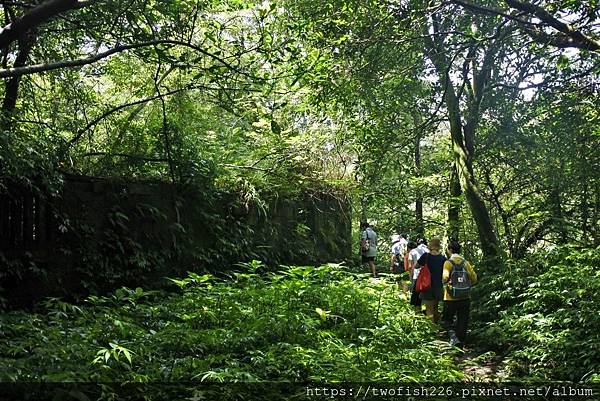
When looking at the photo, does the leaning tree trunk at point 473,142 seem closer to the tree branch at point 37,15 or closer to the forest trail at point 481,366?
the forest trail at point 481,366

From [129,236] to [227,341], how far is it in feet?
14.4

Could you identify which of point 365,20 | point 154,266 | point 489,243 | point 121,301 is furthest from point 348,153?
point 121,301

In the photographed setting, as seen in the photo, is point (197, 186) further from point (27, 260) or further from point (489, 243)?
point (489, 243)

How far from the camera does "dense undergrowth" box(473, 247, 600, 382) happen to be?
252 inches

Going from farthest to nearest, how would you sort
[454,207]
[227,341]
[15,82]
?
1. [454,207]
2. [15,82]
3. [227,341]

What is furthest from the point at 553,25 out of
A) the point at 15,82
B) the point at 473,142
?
the point at 15,82

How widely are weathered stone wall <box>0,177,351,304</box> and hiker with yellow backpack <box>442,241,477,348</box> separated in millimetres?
5001

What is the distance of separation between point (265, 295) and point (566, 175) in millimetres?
7761

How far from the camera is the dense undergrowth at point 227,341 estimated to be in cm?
451

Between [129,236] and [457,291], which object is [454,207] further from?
[129,236]

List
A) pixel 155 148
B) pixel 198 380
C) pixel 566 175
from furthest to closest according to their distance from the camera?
pixel 566 175 → pixel 155 148 → pixel 198 380

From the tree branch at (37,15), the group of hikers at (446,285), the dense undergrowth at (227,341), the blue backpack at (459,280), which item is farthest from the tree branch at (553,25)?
the tree branch at (37,15)

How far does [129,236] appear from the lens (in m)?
9.34

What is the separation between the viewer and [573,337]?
665 cm
